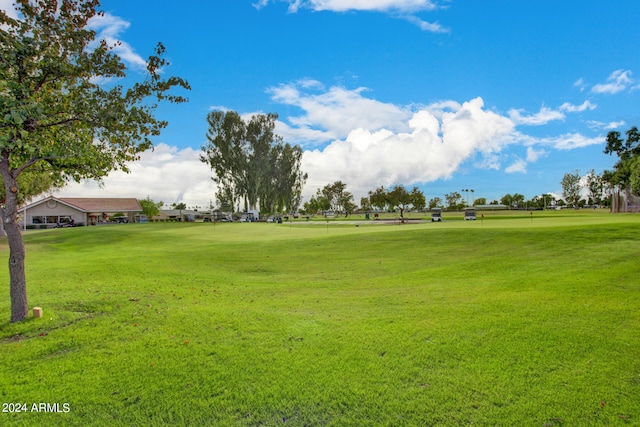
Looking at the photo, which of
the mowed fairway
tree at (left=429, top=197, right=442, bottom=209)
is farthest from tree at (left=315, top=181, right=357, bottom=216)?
the mowed fairway

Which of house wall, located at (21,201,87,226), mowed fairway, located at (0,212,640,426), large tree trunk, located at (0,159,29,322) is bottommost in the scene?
mowed fairway, located at (0,212,640,426)

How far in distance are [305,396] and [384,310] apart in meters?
4.26

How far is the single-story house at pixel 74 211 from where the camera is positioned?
232ft

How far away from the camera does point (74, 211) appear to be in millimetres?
75688

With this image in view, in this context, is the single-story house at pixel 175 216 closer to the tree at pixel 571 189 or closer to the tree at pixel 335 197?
the tree at pixel 335 197

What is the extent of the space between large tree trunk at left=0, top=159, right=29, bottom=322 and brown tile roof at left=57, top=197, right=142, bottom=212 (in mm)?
79880

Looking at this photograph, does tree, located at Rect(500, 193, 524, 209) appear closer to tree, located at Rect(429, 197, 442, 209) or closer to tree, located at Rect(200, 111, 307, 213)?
tree, located at Rect(429, 197, 442, 209)

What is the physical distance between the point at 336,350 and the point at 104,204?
94556mm

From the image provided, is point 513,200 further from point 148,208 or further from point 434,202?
point 148,208

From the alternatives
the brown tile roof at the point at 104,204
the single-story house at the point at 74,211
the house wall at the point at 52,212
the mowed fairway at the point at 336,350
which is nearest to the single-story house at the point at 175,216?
the brown tile roof at the point at 104,204

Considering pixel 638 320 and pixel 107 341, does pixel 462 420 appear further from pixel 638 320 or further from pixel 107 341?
pixel 107 341

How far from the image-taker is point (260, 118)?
251ft

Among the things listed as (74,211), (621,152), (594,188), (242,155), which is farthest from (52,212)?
(594,188)

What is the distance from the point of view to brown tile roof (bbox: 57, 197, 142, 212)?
80.6 m
